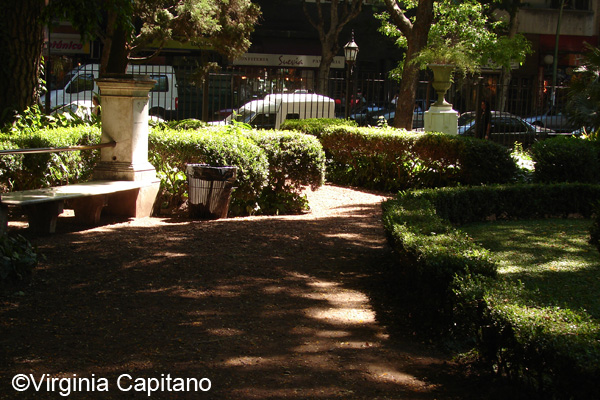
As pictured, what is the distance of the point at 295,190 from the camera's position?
1070 centimetres

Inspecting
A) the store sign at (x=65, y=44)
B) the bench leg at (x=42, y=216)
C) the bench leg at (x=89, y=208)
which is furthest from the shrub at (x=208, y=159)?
the store sign at (x=65, y=44)

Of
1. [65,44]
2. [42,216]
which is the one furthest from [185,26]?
[65,44]

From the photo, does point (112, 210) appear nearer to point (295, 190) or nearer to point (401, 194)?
point (295, 190)

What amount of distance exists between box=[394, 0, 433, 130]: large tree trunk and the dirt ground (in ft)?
32.4

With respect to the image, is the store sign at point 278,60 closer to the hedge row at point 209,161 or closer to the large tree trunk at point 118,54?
the large tree trunk at point 118,54

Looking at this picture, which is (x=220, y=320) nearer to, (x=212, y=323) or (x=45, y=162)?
(x=212, y=323)

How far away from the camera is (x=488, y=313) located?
4.30 metres

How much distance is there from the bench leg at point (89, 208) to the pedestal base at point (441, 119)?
9.46m

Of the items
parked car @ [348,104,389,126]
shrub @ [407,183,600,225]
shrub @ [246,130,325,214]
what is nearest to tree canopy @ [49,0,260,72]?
shrub @ [246,130,325,214]

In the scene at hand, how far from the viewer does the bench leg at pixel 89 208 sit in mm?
8453

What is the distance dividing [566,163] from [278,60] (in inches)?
903

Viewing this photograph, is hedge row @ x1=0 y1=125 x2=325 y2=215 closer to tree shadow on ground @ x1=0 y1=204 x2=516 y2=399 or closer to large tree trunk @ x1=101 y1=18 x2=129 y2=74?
tree shadow on ground @ x1=0 y1=204 x2=516 y2=399

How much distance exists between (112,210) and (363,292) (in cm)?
422

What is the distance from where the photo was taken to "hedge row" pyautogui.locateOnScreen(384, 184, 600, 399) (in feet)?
11.5
